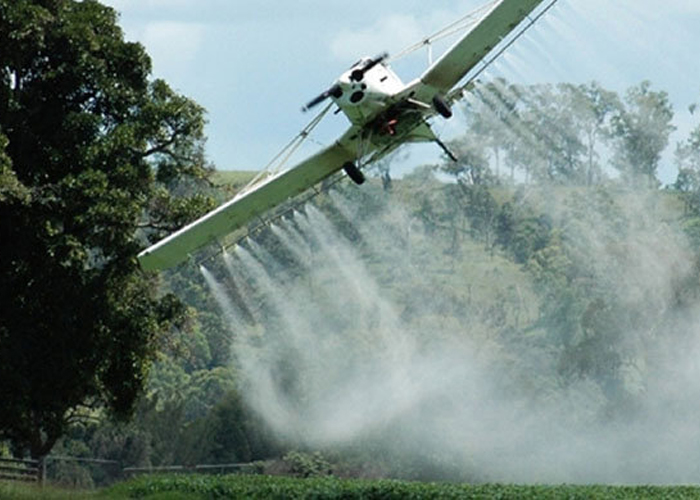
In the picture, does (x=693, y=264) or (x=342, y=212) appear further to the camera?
(x=342, y=212)

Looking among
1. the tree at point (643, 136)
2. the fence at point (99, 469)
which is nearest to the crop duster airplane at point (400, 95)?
the fence at point (99, 469)

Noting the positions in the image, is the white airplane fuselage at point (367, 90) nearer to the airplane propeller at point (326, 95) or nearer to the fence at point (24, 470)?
the airplane propeller at point (326, 95)

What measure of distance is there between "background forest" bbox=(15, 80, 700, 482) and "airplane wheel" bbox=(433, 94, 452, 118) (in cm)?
1853

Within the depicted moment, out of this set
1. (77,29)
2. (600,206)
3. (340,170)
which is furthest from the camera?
(600,206)

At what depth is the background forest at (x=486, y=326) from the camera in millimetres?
69875

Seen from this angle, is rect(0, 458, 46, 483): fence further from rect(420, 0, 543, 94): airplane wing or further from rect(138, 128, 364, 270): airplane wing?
rect(420, 0, 543, 94): airplane wing

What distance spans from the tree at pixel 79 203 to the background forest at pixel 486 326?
11936 millimetres

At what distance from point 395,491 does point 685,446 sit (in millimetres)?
37122

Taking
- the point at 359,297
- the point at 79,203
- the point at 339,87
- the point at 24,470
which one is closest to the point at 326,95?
the point at 339,87

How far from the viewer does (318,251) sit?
10419cm

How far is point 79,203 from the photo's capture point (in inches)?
1591

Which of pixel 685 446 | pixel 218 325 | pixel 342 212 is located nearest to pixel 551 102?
pixel 685 446

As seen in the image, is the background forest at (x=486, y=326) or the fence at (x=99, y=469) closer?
the fence at (x=99, y=469)

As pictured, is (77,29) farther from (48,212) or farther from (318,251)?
(318,251)
